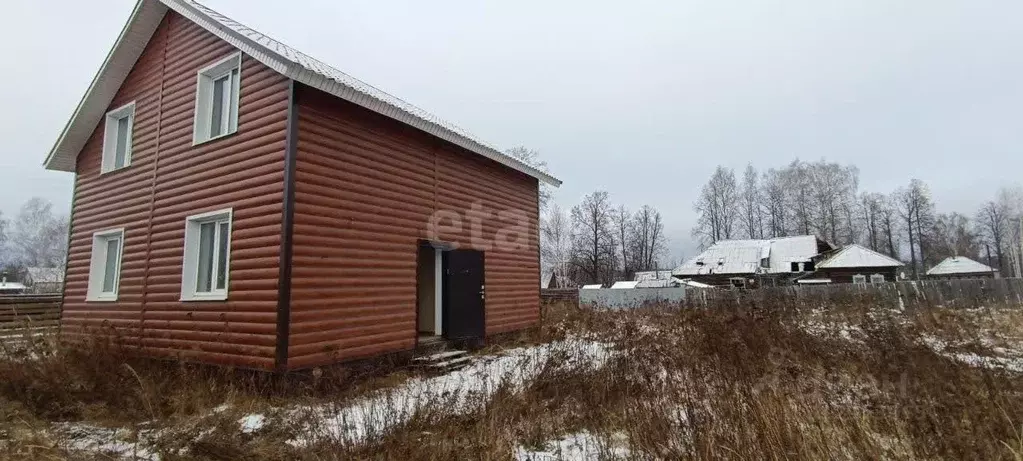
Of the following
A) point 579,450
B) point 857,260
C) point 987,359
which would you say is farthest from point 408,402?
point 857,260

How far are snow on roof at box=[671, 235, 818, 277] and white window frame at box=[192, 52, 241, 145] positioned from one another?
3137 centimetres

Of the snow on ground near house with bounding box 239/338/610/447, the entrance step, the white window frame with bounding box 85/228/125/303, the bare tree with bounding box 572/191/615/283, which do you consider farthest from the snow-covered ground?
the bare tree with bounding box 572/191/615/283

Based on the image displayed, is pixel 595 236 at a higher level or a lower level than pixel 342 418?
higher

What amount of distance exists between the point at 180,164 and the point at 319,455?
247 inches

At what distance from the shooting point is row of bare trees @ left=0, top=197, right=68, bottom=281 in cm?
5022

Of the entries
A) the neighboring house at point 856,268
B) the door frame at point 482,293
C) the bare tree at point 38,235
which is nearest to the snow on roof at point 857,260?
the neighboring house at point 856,268

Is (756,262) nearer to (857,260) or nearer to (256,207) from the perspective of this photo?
(857,260)

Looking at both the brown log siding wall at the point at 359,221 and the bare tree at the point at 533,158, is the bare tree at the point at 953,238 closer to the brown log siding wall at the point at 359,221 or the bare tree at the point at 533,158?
the bare tree at the point at 533,158

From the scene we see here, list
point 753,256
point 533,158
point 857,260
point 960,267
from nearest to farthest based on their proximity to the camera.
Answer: point 857,260 → point 533,158 → point 753,256 → point 960,267

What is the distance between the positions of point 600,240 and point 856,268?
19.5 metres

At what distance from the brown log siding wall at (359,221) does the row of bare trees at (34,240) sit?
5841 centimetres

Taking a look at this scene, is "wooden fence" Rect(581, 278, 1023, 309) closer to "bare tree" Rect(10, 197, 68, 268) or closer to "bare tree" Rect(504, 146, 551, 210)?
"bare tree" Rect(504, 146, 551, 210)

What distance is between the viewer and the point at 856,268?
30.7 m

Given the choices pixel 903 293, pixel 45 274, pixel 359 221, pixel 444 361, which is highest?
pixel 45 274
